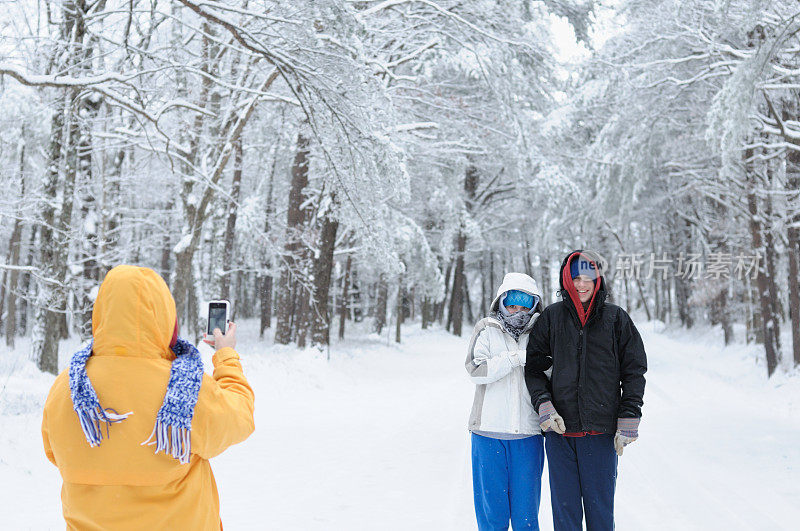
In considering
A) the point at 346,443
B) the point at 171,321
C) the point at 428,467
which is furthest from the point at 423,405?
the point at 171,321

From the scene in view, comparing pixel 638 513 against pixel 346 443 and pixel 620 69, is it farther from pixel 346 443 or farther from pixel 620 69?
pixel 620 69

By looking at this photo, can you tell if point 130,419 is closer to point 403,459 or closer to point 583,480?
point 583,480

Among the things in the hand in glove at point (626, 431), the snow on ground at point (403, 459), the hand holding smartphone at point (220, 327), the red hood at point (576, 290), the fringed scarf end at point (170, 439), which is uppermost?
the red hood at point (576, 290)

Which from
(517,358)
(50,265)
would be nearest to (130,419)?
(517,358)

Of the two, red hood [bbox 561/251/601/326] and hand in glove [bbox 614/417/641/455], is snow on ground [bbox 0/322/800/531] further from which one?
red hood [bbox 561/251/601/326]

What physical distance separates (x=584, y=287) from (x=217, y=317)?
209 centimetres

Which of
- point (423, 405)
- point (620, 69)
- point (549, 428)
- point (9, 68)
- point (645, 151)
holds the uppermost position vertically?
point (620, 69)

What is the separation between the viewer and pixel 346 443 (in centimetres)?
827

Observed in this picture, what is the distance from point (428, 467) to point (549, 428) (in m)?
3.71

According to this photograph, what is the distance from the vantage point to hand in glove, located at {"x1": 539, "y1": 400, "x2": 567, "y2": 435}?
3.56 metres

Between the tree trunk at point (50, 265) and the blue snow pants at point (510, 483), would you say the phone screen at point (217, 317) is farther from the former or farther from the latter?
the tree trunk at point (50, 265)

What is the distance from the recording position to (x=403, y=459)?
7434 mm

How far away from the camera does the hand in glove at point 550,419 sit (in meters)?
3.56

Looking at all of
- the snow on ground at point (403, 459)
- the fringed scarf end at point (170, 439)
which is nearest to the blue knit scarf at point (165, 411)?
the fringed scarf end at point (170, 439)
